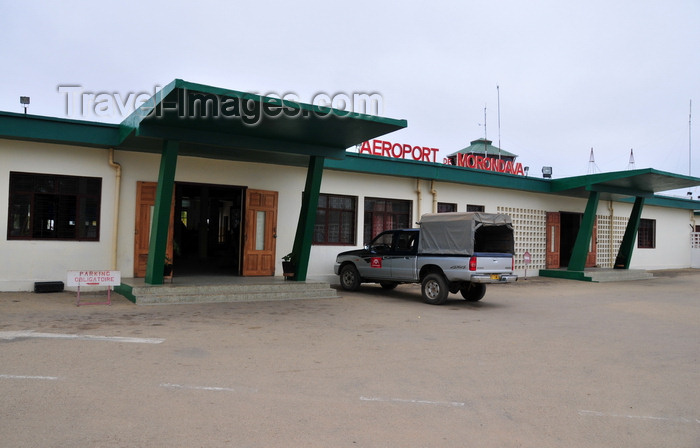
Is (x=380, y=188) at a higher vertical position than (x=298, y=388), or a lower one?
higher

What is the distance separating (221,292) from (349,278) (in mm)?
3957

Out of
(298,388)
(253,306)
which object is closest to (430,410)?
(298,388)

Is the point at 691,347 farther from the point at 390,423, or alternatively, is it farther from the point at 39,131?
the point at 39,131

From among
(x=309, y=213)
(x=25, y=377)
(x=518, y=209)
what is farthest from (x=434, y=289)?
(x=518, y=209)

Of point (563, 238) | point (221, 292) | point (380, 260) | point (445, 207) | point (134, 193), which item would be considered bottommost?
point (221, 292)

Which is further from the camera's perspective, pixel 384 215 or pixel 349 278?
pixel 384 215

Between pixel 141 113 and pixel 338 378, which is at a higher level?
pixel 141 113

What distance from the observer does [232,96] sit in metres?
9.39

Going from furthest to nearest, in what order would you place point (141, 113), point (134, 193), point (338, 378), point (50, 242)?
point (134, 193), point (50, 242), point (141, 113), point (338, 378)

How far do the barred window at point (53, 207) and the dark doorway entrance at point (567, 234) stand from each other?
20740 millimetres

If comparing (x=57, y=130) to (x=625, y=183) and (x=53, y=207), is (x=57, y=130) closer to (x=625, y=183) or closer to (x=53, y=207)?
(x=53, y=207)

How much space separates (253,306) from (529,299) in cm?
729

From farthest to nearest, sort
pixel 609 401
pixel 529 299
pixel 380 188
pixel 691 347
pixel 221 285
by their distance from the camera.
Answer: pixel 380 188 → pixel 529 299 → pixel 221 285 → pixel 691 347 → pixel 609 401

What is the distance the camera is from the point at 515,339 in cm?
818
